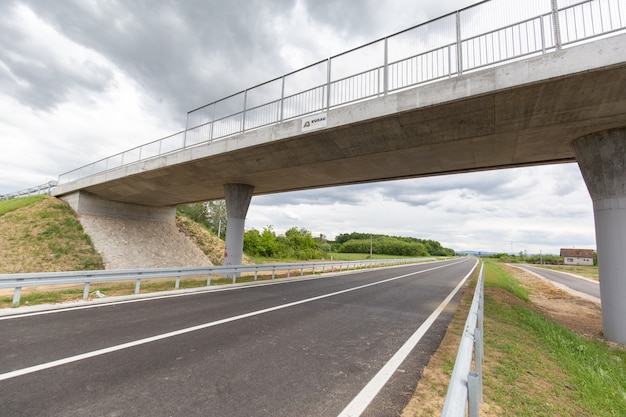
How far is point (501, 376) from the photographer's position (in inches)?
179

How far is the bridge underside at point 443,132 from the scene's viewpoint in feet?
24.7

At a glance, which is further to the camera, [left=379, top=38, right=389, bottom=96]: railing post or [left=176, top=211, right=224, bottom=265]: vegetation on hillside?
[left=176, top=211, right=224, bottom=265]: vegetation on hillside

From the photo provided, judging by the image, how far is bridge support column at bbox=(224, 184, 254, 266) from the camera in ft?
60.8

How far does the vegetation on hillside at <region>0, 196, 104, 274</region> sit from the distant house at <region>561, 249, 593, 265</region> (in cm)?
12776

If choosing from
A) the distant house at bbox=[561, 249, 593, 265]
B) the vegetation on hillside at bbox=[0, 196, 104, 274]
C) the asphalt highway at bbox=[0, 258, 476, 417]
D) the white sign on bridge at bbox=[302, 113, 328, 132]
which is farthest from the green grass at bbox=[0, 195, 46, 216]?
the distant house at bbox=[561, 249, 593, 265]

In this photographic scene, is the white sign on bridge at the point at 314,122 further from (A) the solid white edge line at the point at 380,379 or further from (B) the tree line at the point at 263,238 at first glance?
(B) the tree line at the point at 263,238

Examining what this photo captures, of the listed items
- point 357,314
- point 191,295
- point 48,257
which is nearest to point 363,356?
point 357,314

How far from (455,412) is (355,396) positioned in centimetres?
229

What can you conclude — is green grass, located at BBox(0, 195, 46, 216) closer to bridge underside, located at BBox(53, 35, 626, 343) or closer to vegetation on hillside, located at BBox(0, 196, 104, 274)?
vegetation on hillside, located at BBox(0, 196, 104, 274)

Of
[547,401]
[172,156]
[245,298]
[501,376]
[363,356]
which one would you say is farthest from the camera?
[172,156]

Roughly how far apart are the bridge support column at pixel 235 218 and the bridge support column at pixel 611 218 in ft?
53.2

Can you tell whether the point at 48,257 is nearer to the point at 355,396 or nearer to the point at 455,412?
the point at 355,396

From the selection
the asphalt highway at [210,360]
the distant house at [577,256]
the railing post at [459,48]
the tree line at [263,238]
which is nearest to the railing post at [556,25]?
the railing post at [459,48]


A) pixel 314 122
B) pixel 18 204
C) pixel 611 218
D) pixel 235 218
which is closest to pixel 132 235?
pixel 18 204
